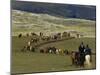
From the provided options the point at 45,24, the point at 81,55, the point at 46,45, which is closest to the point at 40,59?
the point at 46,45

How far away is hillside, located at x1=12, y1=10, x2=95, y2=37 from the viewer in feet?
8.55

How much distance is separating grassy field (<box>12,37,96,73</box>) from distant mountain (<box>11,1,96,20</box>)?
0.31m

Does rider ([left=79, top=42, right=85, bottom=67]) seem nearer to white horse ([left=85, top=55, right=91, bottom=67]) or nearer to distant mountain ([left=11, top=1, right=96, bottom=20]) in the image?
white horse ([left=85, top=55, right=91, bottom=67])

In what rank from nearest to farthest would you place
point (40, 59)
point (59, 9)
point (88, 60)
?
point (40, 59)
point (59, 9)
point (88, 60)

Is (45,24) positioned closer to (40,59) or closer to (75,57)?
(40,59)

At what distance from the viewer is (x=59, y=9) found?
111 inches

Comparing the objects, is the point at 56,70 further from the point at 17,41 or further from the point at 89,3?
the point at 89,3

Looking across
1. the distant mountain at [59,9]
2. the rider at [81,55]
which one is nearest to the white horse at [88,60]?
the rider at [81,55]

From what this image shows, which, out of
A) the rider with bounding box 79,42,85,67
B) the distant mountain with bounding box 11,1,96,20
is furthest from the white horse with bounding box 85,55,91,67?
the distant mountain with bounding box 11,1,96,20

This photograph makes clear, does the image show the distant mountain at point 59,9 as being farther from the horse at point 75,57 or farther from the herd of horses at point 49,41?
the horse at point 75,57

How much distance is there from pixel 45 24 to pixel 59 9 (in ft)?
0.84

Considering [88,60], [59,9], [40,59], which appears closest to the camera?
[40,59]

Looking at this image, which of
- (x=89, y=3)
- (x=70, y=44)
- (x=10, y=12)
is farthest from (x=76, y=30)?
(x=10, y=12)

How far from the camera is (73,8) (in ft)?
9.48
